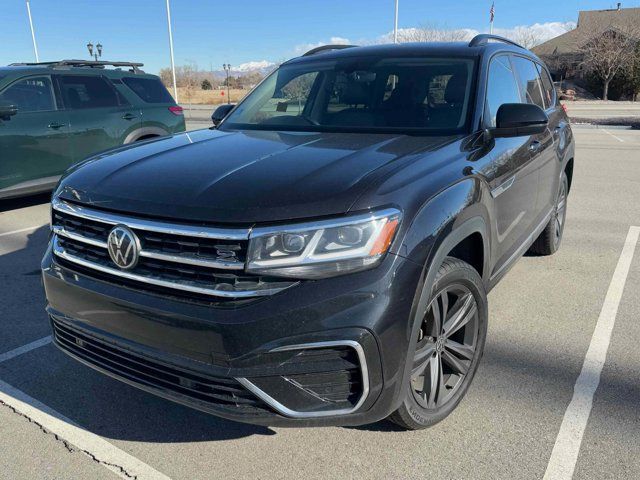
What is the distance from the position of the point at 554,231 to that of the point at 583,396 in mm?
2447

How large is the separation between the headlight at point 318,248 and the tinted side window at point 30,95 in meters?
6.36

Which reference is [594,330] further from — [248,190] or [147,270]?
[147,270]

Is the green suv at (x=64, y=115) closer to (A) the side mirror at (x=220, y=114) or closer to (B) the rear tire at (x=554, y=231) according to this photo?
(A) the side mirror at (x=220, y=114)

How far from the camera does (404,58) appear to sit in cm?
362

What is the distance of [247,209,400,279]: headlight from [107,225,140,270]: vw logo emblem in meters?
0.52

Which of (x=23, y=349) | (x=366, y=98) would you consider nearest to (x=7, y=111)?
(x=23, y=349)

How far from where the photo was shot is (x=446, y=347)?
264 centimetres

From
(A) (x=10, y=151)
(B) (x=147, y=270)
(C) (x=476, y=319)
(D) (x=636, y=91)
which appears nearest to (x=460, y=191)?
(C) (x=476, y=319)

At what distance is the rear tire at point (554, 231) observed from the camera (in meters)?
4.93

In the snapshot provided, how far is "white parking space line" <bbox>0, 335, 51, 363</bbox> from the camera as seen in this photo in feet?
11.2

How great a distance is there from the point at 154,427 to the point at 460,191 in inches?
74.1

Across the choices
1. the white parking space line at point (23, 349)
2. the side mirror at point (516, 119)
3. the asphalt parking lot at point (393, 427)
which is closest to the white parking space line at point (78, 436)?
the asphalt parking lot at point (393, 427)

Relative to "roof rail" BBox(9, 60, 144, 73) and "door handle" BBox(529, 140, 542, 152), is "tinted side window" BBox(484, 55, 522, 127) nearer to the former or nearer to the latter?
"door handle" BBox(529, 140, 542, 152)

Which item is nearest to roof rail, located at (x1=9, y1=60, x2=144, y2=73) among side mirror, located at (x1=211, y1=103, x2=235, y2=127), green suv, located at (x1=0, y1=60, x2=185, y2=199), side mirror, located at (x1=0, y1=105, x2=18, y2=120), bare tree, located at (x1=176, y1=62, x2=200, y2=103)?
green suv, located at (x1=0, y1=60, x2=185, y2=199)
